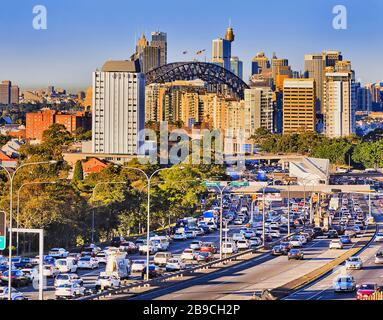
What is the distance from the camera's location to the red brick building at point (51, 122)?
117688 millimetres

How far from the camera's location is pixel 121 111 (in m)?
92.5

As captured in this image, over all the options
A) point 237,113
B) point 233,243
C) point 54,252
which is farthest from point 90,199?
point 237,113

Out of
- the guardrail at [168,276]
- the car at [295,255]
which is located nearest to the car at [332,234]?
the guardrail at [168,276]

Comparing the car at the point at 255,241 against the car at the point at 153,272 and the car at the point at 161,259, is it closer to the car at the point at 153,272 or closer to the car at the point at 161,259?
the car at the point at 161,259

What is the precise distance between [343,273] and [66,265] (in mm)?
7183

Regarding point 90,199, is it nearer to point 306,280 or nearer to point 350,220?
point 350,220

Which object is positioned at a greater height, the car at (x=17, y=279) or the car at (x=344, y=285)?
the car at (x=344, y=285)

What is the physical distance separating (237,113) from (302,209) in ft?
328

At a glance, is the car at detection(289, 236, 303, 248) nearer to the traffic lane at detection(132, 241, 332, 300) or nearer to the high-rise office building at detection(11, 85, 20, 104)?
the traffic lane at detection(132, 241, 332, 300)

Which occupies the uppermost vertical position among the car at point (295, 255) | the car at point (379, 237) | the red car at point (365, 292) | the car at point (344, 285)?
the red car at point (365, 292)

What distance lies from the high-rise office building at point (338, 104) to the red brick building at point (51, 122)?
157ft

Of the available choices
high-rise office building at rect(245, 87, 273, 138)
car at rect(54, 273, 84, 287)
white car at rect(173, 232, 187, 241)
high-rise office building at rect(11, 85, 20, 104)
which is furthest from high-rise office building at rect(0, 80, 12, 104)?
car at rect(54, 273, 84, 287)

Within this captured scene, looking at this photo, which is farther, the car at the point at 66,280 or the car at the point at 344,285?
the car at the point at 66,280

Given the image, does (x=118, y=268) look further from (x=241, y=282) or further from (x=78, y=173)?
(x=78, y=173)
